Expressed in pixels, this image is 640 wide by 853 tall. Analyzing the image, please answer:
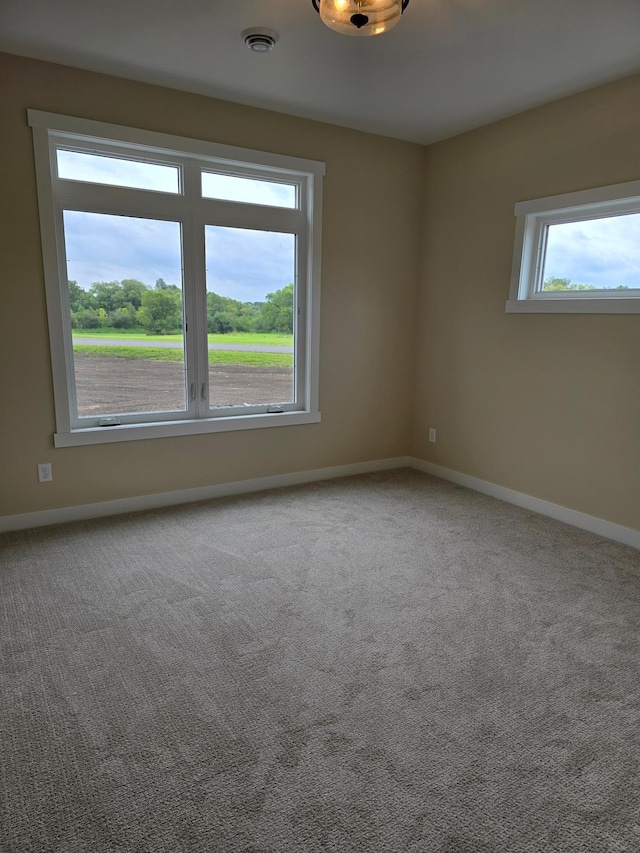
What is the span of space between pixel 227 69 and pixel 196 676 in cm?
319

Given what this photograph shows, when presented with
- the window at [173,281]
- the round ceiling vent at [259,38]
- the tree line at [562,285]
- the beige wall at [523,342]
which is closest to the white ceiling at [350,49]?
the round ceiling vent at [259,38]

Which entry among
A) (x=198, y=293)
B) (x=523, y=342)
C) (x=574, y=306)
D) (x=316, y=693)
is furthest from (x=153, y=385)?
(x=574, y=306)

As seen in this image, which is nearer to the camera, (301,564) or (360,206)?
(301,564)

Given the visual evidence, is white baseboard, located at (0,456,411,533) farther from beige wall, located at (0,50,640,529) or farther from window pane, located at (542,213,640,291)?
window pane, located at (542,213,640,291)

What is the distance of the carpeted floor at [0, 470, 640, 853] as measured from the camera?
1.43 metres

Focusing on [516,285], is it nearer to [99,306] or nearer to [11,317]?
[99,306]

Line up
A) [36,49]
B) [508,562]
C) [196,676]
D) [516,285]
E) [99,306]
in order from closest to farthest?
[196,676], [36,49], [508,562], [99,306], [516,285]

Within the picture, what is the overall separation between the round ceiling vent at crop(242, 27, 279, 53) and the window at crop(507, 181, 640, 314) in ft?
6.46

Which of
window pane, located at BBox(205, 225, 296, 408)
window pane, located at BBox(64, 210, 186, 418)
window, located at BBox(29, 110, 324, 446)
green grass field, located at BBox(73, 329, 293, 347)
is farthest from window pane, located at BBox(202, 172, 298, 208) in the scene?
green grass field, located at BBox(73, 329, 293, 347)

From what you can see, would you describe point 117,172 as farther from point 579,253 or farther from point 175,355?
point 579,253

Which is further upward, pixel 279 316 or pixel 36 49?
pixel 36 49

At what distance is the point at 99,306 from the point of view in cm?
336

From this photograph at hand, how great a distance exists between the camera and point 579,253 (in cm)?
338

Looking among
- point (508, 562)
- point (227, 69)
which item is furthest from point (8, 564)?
point (227, 69)
